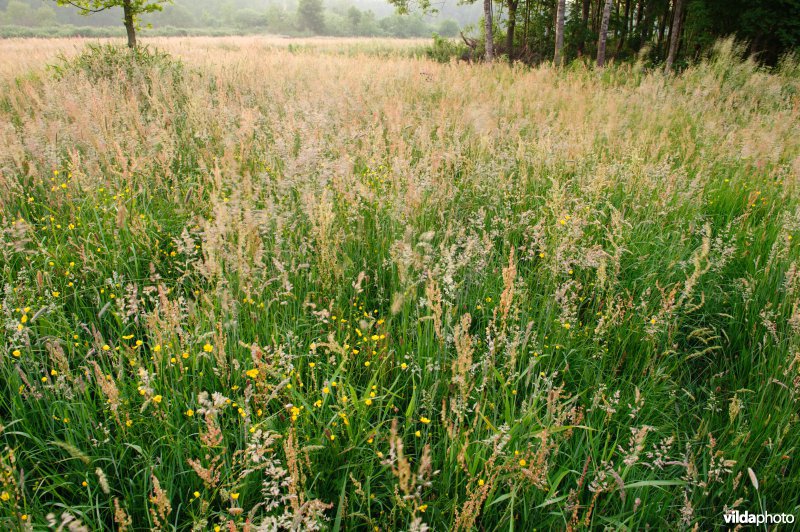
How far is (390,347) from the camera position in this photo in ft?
7.10

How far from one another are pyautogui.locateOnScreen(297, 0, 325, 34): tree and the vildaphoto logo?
379 ft

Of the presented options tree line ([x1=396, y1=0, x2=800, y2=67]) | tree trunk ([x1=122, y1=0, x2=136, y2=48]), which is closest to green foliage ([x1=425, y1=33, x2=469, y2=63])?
tree line ([x1=396, y1=0, x2=800, y2=67])

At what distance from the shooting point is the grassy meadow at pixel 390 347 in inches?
59.5

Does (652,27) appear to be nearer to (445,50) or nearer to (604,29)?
(445,50)

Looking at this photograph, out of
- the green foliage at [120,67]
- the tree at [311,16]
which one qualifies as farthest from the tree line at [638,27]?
the tree at [311,16]

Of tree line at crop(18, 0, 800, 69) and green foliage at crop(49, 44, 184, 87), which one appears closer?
green foliage at crop(49, 44, 184, 87)

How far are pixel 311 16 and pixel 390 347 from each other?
11739 cm

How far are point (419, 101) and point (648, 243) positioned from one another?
193 inches

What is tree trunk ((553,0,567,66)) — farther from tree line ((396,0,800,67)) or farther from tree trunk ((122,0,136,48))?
tree trunk ((122,0,136,48))

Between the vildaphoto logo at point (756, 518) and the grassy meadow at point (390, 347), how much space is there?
6 centimetres

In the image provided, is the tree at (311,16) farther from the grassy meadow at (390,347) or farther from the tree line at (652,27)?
the grassy meadow at (390,347)

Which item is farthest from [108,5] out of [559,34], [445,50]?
[445,50]

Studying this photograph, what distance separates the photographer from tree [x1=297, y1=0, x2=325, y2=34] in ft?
323

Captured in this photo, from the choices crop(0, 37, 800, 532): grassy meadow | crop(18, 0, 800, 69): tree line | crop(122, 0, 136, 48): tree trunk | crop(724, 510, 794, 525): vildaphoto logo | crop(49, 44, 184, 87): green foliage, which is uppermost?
crop(18, 0, 800, 69): tree line
